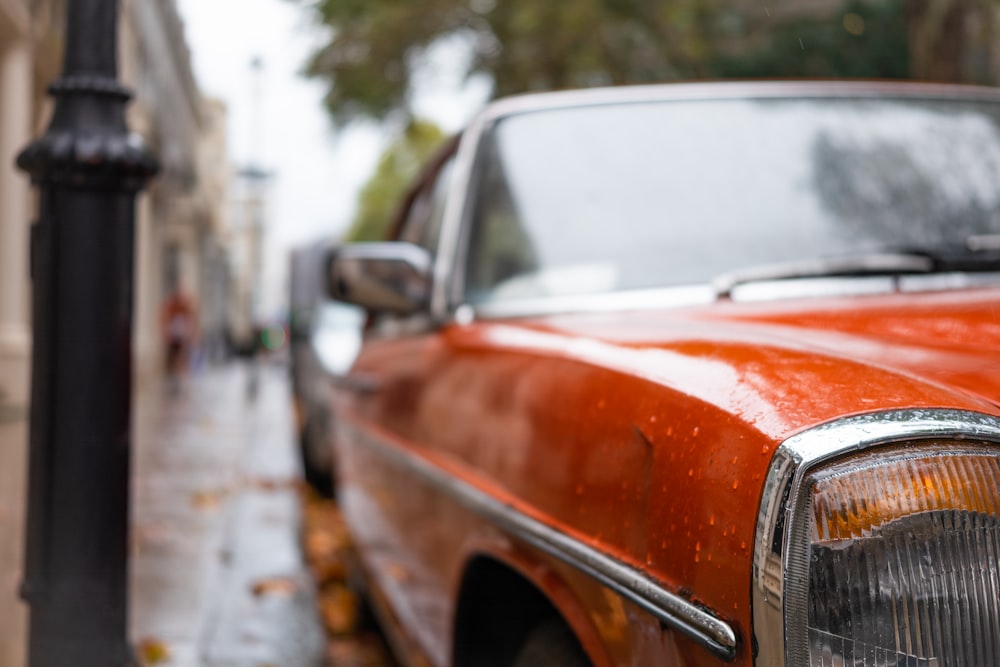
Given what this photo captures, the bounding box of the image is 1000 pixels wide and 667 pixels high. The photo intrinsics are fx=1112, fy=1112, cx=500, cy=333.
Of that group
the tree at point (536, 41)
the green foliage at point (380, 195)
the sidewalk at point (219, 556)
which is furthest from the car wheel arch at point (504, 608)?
the green foliage at point (380, 195)

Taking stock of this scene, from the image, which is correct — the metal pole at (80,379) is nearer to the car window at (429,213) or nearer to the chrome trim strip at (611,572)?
the chrome trim strip at (611,572)

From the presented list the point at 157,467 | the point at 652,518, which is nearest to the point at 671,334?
the point at 652,518

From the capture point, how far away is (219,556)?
232 inches

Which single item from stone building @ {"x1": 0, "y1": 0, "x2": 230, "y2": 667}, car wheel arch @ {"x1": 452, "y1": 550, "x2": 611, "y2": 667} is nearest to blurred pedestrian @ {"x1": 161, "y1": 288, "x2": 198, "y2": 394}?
stone building @ {"x1": 0, "y1": 0, "x2": 230, "y2": 667}

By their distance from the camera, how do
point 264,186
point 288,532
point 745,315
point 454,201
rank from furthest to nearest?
1. point 264,186
2. point 288,532
3. point 454,201
4. point 745,315

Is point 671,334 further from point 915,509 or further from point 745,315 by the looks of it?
point 915,509

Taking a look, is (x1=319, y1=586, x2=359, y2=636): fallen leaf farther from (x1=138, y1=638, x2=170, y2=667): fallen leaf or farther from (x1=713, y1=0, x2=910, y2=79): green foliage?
(x1=713, y1=0, x2=910, y2=79): green foliage

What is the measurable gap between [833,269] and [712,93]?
735mm

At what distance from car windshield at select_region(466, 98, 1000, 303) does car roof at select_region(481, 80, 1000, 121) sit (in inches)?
1.2

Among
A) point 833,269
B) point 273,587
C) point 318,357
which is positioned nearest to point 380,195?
point 318,357

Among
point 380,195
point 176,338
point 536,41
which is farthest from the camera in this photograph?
point 380,195

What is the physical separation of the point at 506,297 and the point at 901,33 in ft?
50.3

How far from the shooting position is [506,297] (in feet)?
8.70

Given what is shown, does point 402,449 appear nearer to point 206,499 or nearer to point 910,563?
point 910,563
